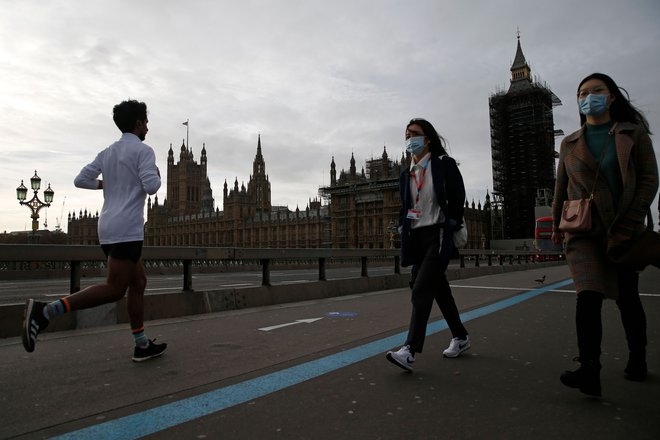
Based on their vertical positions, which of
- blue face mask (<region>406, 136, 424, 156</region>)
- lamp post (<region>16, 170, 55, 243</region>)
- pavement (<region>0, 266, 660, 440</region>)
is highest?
lamp post (<region>16, 170, 55, 243</region>)

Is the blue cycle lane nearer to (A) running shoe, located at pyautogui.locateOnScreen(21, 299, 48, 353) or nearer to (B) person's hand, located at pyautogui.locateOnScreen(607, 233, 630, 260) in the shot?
(A) running shoe, located at pyautogui.locateOnScreen(21, 299, 48, 353)

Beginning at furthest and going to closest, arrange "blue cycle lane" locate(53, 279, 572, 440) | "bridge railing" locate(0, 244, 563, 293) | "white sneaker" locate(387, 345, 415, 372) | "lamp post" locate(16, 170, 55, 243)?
1. "lamp post" locate(16, 170, 55, 243)
2. "bridge railing" locate(0, 244, 563, 293)
3. "white sneaker" locate(387, 345, 415, 372)
4. "blue cycle lane" locate(53, 279, 572, 440)

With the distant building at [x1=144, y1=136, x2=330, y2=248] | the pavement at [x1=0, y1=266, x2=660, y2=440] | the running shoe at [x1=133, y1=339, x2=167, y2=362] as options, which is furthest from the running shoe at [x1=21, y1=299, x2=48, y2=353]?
the distant building at [x1=144, y1=136, x2=330, y2=248]

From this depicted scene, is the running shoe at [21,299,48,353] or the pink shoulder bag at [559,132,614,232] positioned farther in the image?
the running shoe at [21,299,48,353]

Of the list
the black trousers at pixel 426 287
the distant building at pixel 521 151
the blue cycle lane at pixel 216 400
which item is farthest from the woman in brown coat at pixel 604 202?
the distant building at pixel 521 151

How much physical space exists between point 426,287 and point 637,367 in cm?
145

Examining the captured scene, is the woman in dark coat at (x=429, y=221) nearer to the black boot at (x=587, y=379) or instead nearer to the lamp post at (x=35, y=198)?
the black boot at (x=587, y=379)

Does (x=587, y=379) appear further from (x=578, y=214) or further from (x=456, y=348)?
(x=456, y=348)

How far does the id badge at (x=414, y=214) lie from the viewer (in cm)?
378

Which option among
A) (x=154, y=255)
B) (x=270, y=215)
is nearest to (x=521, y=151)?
(x=270, y=215)

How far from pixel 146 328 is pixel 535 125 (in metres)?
81.9

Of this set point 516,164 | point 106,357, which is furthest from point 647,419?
point 516,164

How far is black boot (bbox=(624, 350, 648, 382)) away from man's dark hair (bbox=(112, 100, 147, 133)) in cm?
405

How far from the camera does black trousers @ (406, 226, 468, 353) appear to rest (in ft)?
11.4
